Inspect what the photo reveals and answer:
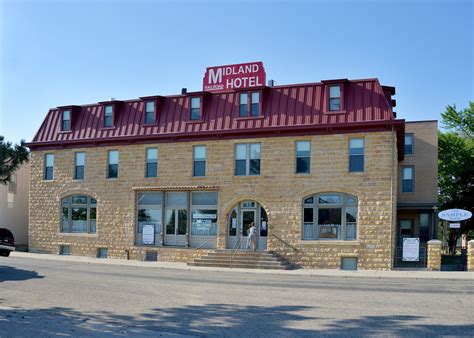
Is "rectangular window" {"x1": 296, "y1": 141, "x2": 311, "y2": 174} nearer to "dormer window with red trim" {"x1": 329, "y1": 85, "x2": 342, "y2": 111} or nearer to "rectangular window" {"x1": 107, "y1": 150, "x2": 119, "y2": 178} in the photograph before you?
"dormer window with red trim" {"x1": 329, "y1": 85, "x2": 342, "y2": 111}

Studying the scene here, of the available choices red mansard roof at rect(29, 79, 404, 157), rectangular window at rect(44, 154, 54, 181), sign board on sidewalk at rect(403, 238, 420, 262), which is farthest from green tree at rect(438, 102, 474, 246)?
rectangular window at rect(44, 154, 54, 181)

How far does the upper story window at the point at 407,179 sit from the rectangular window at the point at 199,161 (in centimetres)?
1309

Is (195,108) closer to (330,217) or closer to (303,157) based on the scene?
(303,157)

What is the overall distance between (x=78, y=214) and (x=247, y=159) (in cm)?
1068

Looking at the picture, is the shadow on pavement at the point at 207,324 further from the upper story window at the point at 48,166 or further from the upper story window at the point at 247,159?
the upper story window at the point at 48,166

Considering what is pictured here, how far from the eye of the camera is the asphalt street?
425 inches

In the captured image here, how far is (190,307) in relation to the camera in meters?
13.8

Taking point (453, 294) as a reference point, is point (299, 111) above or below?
above

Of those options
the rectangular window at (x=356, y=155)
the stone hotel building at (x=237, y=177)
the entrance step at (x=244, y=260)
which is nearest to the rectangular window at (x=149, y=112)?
the stone hotel building at (x=237, y=177)

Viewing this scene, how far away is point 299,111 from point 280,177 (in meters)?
3.23

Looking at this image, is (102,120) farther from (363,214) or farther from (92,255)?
(363,214)

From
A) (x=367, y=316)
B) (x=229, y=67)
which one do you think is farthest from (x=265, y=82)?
(x=367, y=316)

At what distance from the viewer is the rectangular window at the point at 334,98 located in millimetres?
27016

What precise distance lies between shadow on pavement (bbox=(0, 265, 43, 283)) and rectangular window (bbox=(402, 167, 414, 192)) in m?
22.3
